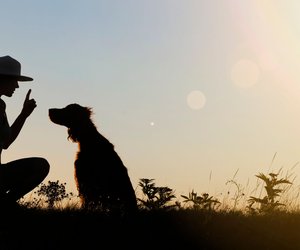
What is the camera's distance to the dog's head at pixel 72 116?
1040cm

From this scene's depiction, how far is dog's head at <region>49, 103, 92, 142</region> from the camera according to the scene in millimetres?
10398

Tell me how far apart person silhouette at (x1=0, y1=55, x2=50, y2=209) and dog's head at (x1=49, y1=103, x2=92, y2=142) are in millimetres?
3980

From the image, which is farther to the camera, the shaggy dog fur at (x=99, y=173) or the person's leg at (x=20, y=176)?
the shaggy dog fur at (x=99, y=173)

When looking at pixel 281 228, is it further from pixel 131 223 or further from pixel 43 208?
pixel 43 208

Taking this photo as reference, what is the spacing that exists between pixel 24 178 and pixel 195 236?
2112mm

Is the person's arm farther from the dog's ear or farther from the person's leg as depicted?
the dog's ear

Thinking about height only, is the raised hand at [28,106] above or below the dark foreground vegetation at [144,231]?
above

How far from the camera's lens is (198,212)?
24.7 feet

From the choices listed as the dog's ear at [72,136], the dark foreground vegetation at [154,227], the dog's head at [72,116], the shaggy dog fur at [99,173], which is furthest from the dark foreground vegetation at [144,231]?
the dog's head at [72,116]

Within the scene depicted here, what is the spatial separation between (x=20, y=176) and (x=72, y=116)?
4.58 meters

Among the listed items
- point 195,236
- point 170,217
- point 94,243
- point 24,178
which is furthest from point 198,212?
point 24,178

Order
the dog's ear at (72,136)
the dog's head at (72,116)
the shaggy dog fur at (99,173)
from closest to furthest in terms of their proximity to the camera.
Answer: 1. the shaggy dog fur at (99,173)
2. the dog's ear at (72,136)
3. the dog's head at (72,116)

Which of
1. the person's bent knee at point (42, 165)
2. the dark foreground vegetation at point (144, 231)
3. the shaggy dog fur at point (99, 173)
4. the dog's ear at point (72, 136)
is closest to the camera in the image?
the dark foreground vegetation at point (144, 231)

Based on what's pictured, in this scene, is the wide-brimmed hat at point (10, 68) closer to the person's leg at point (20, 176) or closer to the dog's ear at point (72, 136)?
the person's leg at point (20, 176)
